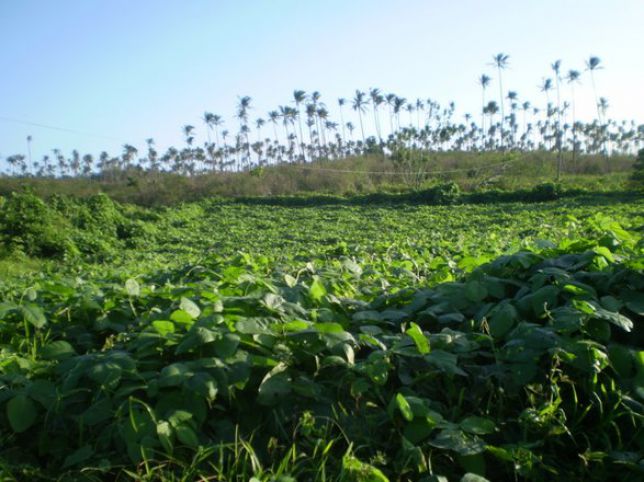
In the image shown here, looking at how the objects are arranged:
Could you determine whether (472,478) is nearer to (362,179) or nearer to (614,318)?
(614,318)

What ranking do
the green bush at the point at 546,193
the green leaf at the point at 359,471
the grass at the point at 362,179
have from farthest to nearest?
the grass at the point at 362,179, the green bush at the point at 546,193, the green leaf at the point at 359,471

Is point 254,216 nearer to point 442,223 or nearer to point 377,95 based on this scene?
point 442,223

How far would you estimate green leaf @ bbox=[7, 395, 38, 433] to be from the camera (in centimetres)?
148

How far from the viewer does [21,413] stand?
1.50 meters

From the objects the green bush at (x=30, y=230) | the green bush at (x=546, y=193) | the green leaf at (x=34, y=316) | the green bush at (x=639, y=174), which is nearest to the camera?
the green leaf at (x=34, y=316)

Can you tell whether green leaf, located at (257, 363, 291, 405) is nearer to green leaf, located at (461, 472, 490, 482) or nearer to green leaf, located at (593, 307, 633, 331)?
green leaf, located at (461, 472, 490, 482)

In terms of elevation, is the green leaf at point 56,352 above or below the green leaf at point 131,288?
below

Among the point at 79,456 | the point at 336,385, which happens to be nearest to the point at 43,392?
the point at 79,456

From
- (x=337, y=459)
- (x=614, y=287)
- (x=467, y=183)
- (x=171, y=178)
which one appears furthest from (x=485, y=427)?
(x=171, y=178)

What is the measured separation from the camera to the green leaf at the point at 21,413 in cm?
148

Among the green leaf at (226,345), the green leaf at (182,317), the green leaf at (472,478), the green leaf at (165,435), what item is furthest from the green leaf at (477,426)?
the green leaf at (182,317)

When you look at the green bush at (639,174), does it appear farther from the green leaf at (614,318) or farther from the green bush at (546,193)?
the green leaf at (614,318)

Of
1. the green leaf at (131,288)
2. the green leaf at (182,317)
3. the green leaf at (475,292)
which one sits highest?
the green leaf at (131,288)

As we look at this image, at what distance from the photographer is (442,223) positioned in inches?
652
